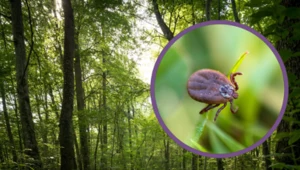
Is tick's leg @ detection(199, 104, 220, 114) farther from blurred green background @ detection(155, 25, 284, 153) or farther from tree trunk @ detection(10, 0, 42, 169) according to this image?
tree trunk @ detection(10, 0, 42, 169)

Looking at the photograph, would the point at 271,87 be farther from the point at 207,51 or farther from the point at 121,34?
the point at 121,34

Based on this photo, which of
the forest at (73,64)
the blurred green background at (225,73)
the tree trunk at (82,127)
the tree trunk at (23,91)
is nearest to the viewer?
the blurred green background at (225,73)

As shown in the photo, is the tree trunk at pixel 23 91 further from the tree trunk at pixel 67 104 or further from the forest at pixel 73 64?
the tree trunk at pixel 67 104

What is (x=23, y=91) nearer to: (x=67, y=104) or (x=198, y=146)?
(x=67, y=104)

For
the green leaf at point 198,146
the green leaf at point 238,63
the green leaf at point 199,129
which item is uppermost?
the green leaf at point 238,63

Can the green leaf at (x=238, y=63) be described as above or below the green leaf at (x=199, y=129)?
above

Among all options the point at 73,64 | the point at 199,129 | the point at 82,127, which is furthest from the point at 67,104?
the point at 199,129

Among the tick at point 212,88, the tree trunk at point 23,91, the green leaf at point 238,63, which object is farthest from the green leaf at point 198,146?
the tree trunk at point 23,91

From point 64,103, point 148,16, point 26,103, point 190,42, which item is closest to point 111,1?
point 148,16
